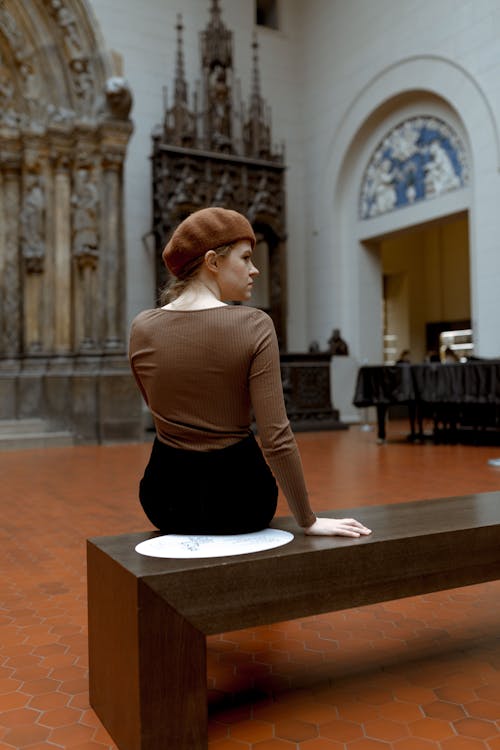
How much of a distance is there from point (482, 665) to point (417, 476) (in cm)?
451

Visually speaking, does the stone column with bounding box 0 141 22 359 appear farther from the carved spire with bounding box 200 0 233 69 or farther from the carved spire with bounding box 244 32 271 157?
the carved spire with bounding box 244 32 271 157

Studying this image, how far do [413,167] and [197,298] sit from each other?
42.6 feet

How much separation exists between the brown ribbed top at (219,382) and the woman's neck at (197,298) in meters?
0.04

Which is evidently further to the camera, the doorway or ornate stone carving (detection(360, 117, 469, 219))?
the doorway

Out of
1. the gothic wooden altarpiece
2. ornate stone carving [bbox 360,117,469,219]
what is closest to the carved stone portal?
the gothic wooden altarpiece

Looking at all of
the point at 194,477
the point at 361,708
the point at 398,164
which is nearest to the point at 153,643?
the point at 194,477

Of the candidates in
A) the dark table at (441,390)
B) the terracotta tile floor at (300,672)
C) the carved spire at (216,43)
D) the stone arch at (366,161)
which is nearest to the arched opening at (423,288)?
the stone arch at (366,161)

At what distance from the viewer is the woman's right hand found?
6.80 ft

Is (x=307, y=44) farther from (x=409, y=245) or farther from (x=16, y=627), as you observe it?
(x=16, y=627)

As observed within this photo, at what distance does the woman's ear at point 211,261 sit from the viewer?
2.07m

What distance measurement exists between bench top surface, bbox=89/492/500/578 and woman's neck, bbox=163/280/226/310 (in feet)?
2.25

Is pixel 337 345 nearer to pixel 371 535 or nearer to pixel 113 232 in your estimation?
pixel 113 232

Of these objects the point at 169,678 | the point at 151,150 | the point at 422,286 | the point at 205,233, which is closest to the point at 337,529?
the point at 169,678

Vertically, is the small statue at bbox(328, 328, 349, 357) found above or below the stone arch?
below
